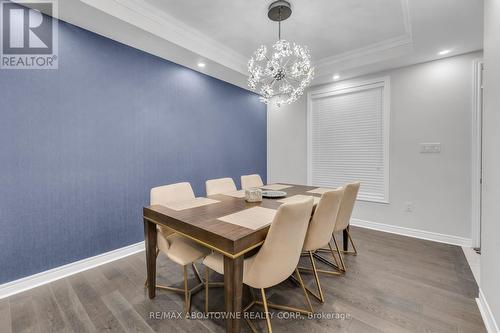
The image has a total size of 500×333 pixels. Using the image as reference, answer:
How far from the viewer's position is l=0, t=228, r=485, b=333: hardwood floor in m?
1.52

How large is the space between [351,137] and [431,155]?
110 cm

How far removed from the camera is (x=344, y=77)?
3.62 meters

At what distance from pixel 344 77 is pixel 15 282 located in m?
4.74

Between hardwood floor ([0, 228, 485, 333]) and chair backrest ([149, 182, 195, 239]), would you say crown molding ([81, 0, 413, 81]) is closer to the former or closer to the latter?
chair backrest ([149, 182, 195, 239])

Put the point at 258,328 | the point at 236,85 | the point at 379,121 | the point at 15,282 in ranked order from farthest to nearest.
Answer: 1. the point at 236,85
2. the point at 379,121
3. the point at 15,282
4. the point at 258,328

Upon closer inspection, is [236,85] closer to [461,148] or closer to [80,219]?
[80,219]

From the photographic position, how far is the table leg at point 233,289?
120 cm

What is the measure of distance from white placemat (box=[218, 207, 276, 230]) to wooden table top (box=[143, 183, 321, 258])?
5 centimetres

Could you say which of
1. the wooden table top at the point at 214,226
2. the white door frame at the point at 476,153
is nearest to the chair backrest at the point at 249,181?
the wooden table top at the point at 214,226

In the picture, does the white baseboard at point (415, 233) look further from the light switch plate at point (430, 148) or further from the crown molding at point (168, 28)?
the crown molding at point (168, 28)

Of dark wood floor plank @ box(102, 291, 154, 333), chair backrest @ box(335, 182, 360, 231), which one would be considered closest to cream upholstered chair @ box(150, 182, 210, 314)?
dark wood floor plank @ box(102, 291, 154, 333)

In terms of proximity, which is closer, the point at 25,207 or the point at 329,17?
the point at 25,207

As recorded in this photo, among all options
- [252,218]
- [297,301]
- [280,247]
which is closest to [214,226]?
[252,218]

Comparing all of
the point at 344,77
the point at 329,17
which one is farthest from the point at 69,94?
the point at 344,77
